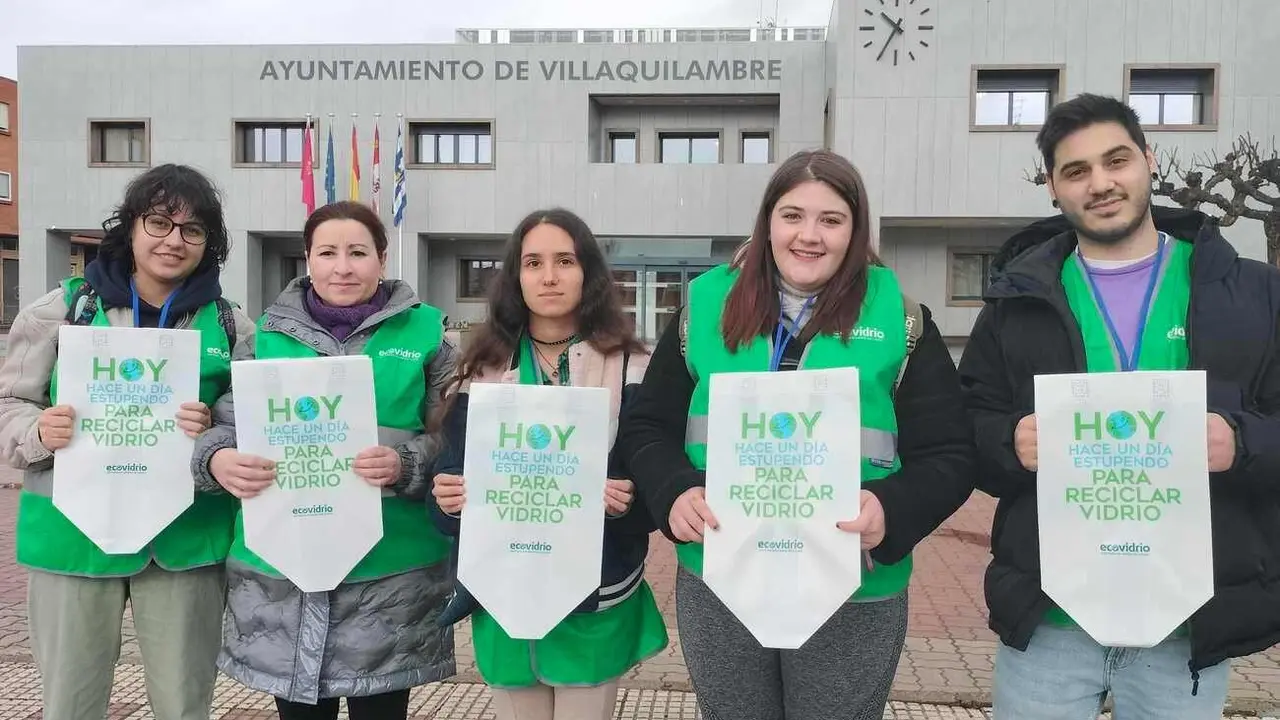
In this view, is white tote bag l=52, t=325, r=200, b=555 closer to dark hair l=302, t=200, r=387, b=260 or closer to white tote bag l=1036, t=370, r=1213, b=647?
dark hair l=302, t=200, r=387, b=260

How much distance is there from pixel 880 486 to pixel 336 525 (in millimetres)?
1590

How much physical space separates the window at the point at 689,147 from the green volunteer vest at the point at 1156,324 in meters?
22.4

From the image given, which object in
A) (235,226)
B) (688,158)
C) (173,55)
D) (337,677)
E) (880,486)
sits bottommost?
(337,677)

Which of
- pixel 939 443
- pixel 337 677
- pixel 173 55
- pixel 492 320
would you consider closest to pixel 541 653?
pixel 337 677

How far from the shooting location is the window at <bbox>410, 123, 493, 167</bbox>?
23.8 m

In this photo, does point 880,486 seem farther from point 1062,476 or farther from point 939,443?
point 1062,476

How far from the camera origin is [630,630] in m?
2.71

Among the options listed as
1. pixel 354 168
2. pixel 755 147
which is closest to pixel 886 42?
pixel 755 147

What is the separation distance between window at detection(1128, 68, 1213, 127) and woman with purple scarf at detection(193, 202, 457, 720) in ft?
71.7

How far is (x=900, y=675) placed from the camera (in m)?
4.51

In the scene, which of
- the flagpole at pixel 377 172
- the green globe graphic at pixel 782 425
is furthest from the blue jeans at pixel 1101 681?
the flagpole at pixel 377 172

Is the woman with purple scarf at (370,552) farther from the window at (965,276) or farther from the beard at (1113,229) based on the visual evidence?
the window at (965,276)

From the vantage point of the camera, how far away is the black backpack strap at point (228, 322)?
3.01 m

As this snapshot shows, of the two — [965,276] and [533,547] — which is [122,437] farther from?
[965,276]
